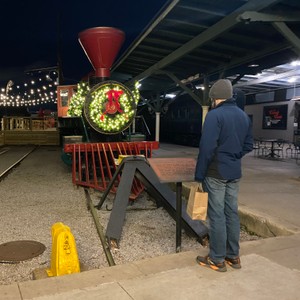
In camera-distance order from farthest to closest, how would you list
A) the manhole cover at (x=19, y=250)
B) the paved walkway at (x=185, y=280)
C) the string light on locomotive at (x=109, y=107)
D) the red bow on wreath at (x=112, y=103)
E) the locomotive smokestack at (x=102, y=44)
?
the red bow on wreath at (x=112, y=103), the string light on locomotive at (x=109, y=107), the locomotive smokestack at (x=102, y=44), the manhole cover at (x=19, y=250), the paved walkway at (x=185, y=280)

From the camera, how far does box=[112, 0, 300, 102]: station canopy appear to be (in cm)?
596

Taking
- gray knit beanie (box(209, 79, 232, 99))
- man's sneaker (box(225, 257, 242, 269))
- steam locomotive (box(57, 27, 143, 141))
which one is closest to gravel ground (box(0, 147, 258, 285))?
man's sneaker (box(225, 257, 242, 269))

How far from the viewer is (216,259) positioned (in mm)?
2873

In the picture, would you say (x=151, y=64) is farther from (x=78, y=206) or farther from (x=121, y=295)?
(x=121, y=295)

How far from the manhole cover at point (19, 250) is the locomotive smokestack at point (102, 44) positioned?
4.65 metres

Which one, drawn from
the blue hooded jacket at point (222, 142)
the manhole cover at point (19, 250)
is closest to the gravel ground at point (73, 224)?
the manhole cover at point (19, 250)

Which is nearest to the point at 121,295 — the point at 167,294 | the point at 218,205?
the point at 167,294

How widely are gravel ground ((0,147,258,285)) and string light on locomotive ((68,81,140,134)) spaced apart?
61.8 inches

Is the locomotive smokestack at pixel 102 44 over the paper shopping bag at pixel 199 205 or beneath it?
over

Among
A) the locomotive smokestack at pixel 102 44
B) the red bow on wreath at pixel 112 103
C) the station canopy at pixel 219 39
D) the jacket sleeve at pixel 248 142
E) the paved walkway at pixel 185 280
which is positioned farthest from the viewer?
the red bow on wreath at pixel 112 103

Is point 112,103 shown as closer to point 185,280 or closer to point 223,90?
point 223,90

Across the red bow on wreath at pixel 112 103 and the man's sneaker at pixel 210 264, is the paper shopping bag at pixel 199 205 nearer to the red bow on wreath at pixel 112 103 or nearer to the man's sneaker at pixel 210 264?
the man's sneaker at pixel 210 264

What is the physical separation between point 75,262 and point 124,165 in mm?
1956

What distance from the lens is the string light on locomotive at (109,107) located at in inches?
291
